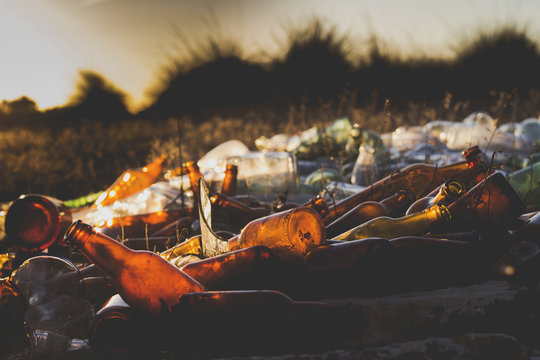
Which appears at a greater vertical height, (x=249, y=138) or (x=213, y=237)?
(x=249, y=138)

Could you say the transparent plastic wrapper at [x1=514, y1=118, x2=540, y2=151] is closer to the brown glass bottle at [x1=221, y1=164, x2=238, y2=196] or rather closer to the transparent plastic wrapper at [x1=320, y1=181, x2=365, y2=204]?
the transparent plastic wrapper at [x1=320, y1=181, x2=365, y2=204]

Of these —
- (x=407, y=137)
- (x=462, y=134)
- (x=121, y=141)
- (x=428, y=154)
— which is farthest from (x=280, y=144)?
(x=121, y=141)

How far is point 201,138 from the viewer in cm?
911

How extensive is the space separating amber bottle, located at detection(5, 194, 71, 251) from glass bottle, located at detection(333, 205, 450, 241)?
102 cm

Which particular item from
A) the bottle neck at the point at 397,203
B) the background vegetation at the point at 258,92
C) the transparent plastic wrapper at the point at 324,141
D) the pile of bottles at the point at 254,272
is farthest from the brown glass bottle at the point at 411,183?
the background vegetation at the point at 258,92

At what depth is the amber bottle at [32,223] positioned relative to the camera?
169 centimetres

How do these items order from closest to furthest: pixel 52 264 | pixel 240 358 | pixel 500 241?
1. pixel 240 358
2. pixel 500 241
3. pixel 52 264

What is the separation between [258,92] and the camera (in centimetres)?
1473

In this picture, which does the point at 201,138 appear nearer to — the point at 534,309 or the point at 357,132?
the point at 357,132

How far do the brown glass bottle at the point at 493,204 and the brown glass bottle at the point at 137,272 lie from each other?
764 millimetres

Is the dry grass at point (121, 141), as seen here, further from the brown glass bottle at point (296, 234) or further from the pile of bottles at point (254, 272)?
the brown glass bottle at point (296, 234)

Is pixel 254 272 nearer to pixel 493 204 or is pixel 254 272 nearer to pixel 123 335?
pixel 123 335

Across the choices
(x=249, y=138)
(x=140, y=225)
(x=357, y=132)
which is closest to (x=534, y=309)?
(x=140, y=225)

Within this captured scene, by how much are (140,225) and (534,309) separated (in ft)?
5.29
